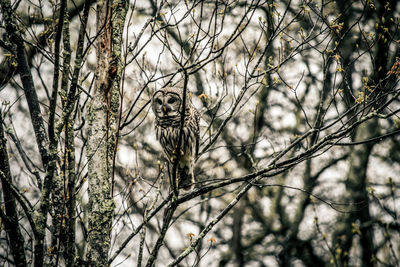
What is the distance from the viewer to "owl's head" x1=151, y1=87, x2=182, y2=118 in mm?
5230

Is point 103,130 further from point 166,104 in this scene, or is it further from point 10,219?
point 166,104

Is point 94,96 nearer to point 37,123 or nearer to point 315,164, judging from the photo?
point 37,123

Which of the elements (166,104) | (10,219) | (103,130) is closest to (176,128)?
(166,104)

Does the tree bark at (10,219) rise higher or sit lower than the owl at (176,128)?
lower

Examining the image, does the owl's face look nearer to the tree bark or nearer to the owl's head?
the owl's head

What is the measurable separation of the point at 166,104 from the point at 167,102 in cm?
7

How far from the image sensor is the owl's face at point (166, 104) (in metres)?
5.23

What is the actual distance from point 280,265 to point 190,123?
5813 millimetres

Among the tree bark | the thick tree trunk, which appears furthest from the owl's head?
the tree bark

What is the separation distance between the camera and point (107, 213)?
315 cm

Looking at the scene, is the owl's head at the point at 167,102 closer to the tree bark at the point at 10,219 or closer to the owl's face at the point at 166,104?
the owl's face at the point at 166,104

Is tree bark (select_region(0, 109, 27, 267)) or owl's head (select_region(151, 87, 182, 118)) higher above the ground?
owl's head (select_region(151, 87, 182, 118))

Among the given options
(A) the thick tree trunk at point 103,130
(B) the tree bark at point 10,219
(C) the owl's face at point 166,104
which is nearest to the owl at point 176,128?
(C) the owl's face at point 166,104

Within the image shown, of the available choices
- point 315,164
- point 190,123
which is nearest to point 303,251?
point 315,164
